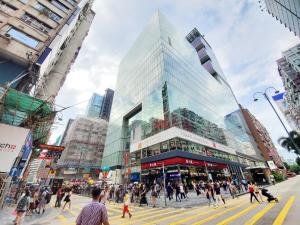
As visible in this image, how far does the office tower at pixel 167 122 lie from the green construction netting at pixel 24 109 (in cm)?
1885

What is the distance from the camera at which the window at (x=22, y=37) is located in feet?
50.4

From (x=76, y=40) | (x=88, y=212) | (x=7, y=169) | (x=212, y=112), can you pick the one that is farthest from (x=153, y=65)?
(x=88, y=212)

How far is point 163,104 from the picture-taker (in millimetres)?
31672

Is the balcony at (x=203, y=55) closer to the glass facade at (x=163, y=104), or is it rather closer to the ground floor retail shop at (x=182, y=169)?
the glass facade at (x=163, y=104)

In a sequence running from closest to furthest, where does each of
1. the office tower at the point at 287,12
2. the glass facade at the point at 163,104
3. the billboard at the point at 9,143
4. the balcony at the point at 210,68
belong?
1. the billboard at the point at 9,143
2. the office tower at the point at 287,12
3. the glass facade at the point at 163,104
4. the balcony at the point at 210,68

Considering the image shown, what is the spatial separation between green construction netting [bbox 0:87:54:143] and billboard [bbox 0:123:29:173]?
802 mm

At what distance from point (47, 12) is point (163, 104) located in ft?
75.5

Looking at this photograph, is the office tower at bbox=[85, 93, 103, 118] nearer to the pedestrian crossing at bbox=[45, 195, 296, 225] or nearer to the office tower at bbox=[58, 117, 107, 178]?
the office tower at bbox=[58, 117, 107, 178]

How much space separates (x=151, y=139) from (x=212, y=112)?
80.2ft

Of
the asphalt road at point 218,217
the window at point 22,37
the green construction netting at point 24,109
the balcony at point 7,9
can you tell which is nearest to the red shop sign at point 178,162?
the asphalt road at point 218,217

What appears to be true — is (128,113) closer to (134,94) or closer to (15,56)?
(134,94)

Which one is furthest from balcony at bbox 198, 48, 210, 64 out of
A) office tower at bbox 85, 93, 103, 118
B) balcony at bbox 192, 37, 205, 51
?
office tower at bbox 85, 93, 103, 118

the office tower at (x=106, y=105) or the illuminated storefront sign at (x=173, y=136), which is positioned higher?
the office tower at (x=106, y=105)

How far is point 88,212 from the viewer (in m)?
3.08
